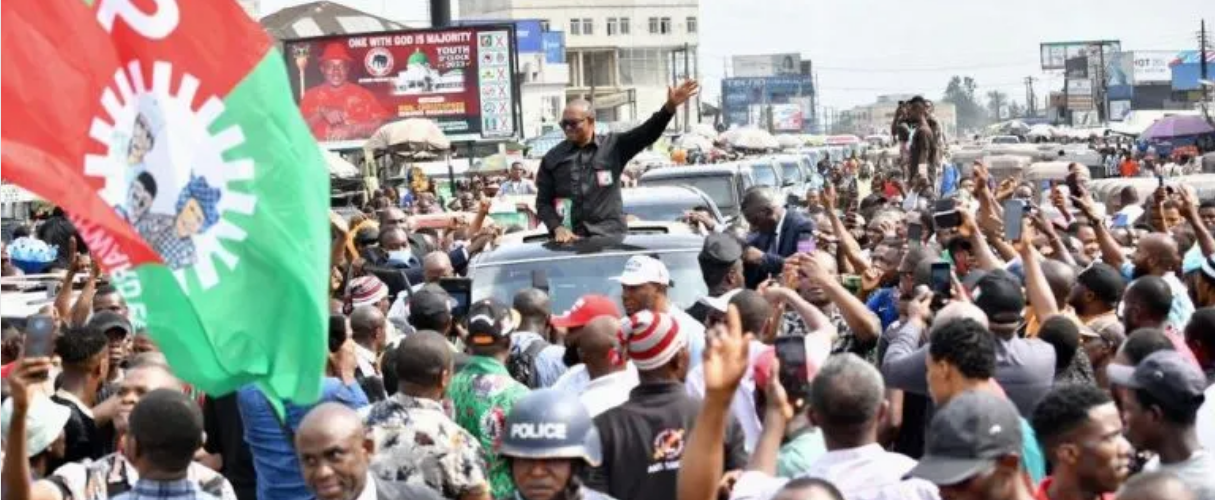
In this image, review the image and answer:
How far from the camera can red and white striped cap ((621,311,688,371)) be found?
7590 mm

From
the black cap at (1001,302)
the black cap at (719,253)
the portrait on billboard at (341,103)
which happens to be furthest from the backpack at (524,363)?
the portrait on billboard at (341,103)

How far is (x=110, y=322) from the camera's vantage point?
10.2 metres

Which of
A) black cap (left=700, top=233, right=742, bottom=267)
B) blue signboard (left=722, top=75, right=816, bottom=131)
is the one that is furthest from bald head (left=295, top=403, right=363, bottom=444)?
blue signboard (left=722, top=75, right=816, bottom=131)

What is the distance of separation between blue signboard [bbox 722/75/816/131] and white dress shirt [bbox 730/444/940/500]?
551 ft

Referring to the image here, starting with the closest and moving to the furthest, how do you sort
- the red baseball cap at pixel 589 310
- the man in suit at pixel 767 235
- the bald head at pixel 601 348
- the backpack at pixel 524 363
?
the bald head at pixel 601 348 → the red baseball cap at pixel 589 310 → the backpack at pixel 524 363 → the man in suit at pixel 767 235

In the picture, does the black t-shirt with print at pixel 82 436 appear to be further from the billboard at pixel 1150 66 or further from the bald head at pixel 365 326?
the billboard at pixel 1150 66

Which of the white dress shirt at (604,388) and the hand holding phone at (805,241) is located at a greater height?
the hand holding phone at (805,241)

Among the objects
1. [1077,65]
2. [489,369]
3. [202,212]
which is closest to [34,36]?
[202,212]

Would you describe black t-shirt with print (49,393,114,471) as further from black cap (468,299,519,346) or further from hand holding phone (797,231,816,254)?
hand holding phone (797,231,816,254)

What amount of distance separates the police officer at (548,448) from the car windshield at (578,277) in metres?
5.51

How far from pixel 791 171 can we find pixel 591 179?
2627 centimetres

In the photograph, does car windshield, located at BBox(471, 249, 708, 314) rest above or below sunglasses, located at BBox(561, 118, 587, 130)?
below

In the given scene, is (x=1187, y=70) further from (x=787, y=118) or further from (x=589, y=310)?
(x=589, y=310)

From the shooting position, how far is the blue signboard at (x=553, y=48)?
117500mm
